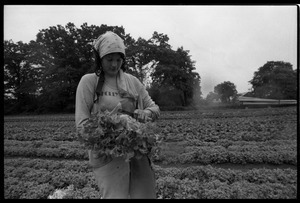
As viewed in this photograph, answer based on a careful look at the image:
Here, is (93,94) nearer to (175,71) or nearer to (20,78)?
(175,71)

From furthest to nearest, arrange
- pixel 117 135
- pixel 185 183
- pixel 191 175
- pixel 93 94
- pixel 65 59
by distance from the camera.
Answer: pixel 65 59
pixel 191 175
pixel 185 183
pixel 93 94
pixel 117 135

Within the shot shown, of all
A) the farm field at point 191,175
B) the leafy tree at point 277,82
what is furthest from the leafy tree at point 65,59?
the leafy tree at point 277,82

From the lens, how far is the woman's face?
2.08 m

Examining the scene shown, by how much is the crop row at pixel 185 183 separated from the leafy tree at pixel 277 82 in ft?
97.4

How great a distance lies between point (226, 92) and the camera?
9431cm

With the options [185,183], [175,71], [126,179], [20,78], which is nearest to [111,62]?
[126,179]

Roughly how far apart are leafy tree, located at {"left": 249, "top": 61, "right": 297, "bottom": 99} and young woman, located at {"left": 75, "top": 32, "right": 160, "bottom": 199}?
110 ft

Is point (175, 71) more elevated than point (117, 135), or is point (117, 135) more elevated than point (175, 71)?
point (175, 71)

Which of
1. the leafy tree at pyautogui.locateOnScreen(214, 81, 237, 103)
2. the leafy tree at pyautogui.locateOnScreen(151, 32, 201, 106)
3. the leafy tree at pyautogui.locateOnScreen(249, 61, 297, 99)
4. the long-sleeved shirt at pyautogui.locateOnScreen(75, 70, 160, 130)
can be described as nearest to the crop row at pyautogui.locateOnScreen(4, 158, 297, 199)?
the long-sleeved shirt at pyautogui.locateOnScreen(75, 70, 160, 130)

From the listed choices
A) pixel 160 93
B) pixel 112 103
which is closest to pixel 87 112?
pixel 112 103

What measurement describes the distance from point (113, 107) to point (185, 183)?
353 cm

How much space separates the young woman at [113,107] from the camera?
1.97 meters

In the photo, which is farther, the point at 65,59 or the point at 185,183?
the point at 65,59

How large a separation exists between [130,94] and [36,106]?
41.2 meters
